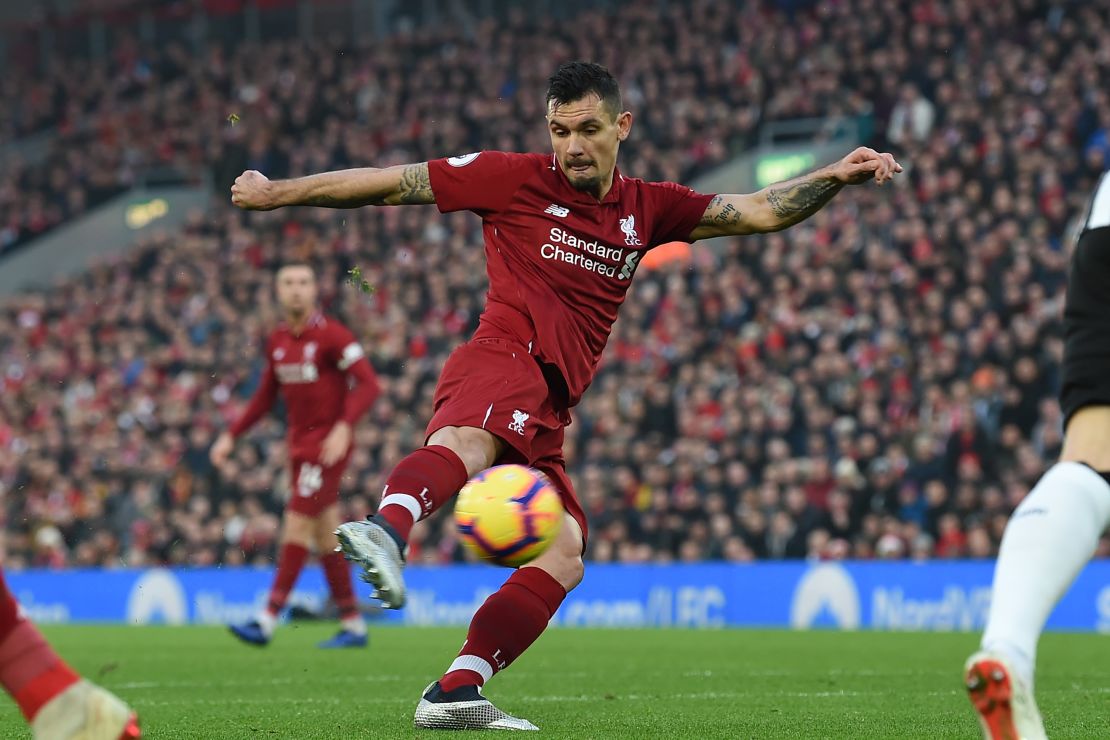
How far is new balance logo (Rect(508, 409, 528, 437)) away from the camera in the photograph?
6.00m

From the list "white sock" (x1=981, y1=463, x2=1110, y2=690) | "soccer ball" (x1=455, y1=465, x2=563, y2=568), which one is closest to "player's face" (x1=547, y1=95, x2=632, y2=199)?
"soccer ball" (x1=455, y1=465, x2=563, y2=568)

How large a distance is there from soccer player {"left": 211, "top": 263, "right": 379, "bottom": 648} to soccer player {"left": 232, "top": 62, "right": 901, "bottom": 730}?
5862mm

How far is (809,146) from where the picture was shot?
77.6ft

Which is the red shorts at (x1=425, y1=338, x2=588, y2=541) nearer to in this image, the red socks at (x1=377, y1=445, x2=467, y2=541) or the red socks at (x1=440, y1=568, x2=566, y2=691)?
the red socks at (x1=377, y1=445, x2=467, y2=541)

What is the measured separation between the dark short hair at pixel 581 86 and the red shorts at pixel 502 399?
0.94 meters

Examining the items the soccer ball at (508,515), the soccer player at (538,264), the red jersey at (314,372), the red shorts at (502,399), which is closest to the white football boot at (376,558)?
the soccer ball at (508,515)

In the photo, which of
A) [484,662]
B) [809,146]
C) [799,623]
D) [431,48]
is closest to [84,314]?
[431,48]

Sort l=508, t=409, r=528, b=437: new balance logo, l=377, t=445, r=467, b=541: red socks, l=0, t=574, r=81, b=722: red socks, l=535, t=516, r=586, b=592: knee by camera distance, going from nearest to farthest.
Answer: l=0, t=574, r=81, b=722: red socks < l=377, t=445, r=467, b=541: red socks < l=508, t=409, r=528, b=437: new balance logo < l=535, t=516, r=586, b=592: knee

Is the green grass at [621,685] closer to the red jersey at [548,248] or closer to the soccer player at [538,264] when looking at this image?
the soccer player at [538,264]

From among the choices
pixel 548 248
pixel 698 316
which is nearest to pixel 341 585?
pixel 548 248

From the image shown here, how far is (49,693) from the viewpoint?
407 cm

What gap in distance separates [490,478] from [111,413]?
802 inches

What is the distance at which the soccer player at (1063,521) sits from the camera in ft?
12.4

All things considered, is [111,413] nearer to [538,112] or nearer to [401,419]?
[401,419]
